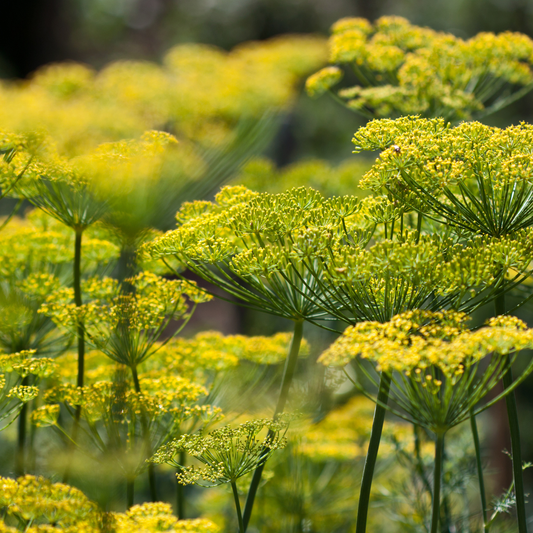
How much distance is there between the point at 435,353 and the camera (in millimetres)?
1122

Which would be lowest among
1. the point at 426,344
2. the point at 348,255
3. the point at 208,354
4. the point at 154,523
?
the point at 154,523

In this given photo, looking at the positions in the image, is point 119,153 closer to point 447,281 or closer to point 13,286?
point 13,286

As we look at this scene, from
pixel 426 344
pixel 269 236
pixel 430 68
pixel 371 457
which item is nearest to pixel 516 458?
pixel 371 457

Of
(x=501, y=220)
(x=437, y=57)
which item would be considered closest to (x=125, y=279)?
(x=501, y=220)

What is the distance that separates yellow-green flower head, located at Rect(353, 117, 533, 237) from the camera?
53.5 inches

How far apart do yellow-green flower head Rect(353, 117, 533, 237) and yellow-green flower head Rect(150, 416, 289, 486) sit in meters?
0.84

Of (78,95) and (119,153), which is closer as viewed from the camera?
(119,153)

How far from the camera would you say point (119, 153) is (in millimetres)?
1751

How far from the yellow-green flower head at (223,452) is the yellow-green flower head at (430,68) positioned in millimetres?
1619

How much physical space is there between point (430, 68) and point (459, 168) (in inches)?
46.2

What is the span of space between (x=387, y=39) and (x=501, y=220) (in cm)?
158

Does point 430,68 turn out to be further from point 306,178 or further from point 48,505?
point 48,505

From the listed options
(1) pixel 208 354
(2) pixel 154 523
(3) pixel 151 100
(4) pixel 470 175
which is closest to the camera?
(2) pixel 154 523

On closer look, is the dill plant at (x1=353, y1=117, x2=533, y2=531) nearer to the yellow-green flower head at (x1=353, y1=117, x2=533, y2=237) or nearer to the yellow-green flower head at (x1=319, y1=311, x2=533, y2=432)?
the yellow-green flower head at (x1=353, y1=117, x2=533, y2=237)
